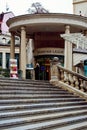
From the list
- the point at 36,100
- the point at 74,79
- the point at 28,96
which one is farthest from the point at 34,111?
the point at 74,79

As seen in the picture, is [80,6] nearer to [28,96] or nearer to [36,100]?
[28,96]

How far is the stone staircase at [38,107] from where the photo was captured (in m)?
11.2

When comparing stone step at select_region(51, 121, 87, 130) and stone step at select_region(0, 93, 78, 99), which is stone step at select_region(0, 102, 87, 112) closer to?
stone step at select_region(0, 93, 78, 99)

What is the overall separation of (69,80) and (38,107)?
534cm

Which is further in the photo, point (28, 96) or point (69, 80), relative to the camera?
point (69, 80)

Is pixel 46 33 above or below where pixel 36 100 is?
above

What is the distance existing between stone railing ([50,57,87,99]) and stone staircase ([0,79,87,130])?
41cm

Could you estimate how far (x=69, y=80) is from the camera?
1847 centimetres

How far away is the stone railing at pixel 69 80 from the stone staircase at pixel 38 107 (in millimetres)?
409

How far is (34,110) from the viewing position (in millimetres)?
12805

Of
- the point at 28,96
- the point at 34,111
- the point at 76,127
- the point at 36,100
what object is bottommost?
the point at 76,127

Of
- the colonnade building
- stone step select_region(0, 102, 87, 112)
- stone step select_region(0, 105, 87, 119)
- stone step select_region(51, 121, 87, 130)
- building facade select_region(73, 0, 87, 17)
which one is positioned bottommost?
stone step select_region(51, 121, 87, 130)

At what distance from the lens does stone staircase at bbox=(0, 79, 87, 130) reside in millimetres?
11227

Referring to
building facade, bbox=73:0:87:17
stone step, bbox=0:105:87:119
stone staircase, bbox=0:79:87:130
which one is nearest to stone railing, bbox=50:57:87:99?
stone staircase, bbox=0:79:87:130
